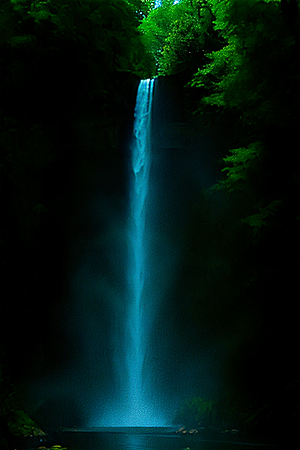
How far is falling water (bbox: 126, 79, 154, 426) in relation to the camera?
1480 centimetres

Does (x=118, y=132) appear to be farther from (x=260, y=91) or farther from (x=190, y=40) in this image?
(x=190, y=40)

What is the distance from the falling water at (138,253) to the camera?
14.8 m

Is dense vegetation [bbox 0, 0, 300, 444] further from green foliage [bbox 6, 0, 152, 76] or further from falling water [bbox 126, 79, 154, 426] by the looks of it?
falling water [bbox 126, 79, 154, 426]

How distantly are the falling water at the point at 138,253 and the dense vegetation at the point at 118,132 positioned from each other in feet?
2.18

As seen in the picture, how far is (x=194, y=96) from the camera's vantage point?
52.8 ft

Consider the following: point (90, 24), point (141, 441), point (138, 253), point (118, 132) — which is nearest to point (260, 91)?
point (118, 132)

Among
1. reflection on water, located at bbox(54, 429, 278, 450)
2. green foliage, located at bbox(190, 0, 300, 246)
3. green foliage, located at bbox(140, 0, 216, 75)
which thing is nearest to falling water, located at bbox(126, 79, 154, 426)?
green foliage, located at bbox(140, 0, 216, 75)

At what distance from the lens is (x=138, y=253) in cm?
1608

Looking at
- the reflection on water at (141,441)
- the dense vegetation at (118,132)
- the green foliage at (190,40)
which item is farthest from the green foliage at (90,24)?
the reflection on water at (141,441)

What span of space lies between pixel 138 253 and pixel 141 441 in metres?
6.09

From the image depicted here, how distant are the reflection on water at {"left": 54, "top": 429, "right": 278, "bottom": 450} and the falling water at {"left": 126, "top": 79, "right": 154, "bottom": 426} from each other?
2141 millimetres

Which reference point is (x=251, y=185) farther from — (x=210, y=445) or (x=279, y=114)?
(x=210, y=445)

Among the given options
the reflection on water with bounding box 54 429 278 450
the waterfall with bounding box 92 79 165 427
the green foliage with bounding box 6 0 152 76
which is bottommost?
the reflection on water with bounding box 54 429 278 450

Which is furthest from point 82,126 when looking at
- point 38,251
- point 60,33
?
point 38,251
